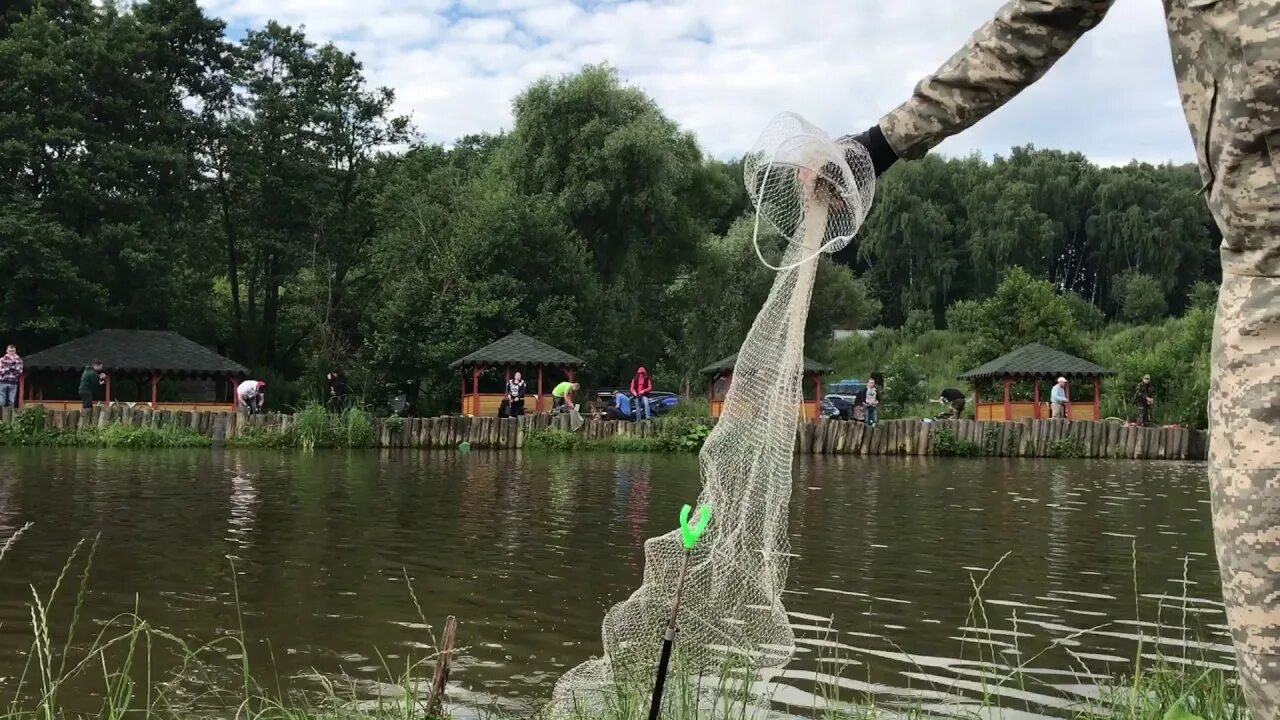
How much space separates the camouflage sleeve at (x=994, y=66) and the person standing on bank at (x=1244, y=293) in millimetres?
225

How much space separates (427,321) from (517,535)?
26.0 m

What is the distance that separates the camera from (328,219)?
Result: 1629 inches

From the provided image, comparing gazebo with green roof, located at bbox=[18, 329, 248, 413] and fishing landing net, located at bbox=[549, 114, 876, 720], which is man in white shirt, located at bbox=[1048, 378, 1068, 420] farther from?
fishing landing net, located at bbox=[549, 114, 876, 720]

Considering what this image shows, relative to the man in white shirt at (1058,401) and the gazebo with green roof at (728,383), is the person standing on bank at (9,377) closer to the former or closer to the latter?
the gazebo with green roof at (728,383)

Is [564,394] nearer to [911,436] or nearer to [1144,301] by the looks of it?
[911,436]

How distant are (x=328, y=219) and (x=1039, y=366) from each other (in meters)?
24.3

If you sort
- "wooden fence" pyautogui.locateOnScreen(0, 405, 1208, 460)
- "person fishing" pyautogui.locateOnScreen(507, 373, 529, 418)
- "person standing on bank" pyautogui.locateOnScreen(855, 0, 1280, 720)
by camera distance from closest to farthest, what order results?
1. "person standing on bank" pyautogui.locateOnScreen(855, 0, 1280, 720)
2. "wooden fence" pyautogui.locateOnScreen(0, 405, 1208, 460)
3. "person fishing" pyautogui.locateOnScreen(507, 373, 529, 418)

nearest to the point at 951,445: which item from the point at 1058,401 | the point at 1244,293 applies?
the point at 1058,401

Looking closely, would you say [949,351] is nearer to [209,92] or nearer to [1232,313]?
[209,92]

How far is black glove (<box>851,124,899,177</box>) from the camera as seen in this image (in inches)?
104

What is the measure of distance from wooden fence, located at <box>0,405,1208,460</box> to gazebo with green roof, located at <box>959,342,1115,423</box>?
18.2 feet

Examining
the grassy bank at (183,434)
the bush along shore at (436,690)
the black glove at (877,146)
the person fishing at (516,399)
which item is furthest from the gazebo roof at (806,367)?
the black glove at (877,146)

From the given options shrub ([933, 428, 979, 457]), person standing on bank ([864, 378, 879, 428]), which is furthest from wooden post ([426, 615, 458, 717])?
person standing on bank ([864, 378, 879, 428])

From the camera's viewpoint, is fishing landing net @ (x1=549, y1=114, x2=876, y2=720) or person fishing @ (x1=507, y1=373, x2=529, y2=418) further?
person fishing @ (x1=507, y1=373, x2=529, y2=418)
